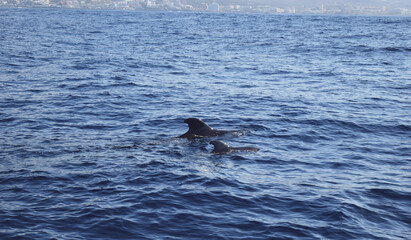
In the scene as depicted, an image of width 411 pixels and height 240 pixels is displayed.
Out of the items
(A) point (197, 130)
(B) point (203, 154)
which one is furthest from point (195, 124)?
(B) point (203, 154)

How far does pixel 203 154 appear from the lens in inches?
624

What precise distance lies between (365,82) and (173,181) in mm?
20185

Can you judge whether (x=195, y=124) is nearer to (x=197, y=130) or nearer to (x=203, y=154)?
(x=197, y=130)

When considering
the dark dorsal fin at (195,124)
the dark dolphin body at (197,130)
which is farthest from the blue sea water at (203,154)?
the dark dorsal fin at (195,124)

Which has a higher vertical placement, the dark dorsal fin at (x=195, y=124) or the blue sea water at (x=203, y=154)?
the dark dorsal fin at (x=195, y=124)

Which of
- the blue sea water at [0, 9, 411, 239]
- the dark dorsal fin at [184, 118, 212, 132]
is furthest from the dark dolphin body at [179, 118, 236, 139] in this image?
the blue sea water at [0, 9, 411, 239]

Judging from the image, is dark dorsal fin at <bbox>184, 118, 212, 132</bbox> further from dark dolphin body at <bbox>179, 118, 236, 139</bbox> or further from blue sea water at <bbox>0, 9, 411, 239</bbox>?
blue sea water at <bbox>0, 9, 411, 239</bbox>

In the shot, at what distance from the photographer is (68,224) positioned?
34.8ft

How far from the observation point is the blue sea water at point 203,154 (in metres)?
10.9

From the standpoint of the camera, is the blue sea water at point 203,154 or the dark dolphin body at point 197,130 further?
the dark dolphin body at point 197,130

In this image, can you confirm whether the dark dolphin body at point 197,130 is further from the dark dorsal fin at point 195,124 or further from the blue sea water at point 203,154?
the blue sea water at point 203,154

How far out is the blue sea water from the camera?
1095 centimetres

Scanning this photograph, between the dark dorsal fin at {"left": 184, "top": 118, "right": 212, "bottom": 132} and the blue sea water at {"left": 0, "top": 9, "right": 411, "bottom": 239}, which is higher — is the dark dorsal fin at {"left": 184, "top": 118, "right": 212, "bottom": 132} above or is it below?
above

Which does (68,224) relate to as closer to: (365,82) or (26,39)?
(365,82)
